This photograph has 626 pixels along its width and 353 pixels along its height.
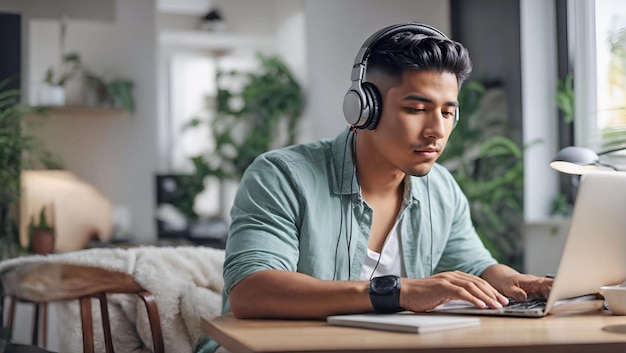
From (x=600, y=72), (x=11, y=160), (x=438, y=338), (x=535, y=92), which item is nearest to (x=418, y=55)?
(x=438, y=338)

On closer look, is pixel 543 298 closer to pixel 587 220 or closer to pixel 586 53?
pixel 587 220

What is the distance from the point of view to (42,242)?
11.8 ft

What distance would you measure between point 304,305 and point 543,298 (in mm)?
511

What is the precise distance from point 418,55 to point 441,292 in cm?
53

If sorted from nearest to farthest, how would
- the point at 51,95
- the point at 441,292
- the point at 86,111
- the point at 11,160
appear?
the point at 441,292
the point at 11,160
the point at 51,95
the point at 86,111

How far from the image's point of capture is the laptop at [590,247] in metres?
1.40

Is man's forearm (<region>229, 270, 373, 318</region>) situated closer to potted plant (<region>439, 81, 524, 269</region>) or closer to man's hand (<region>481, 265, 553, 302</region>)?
man's hand (<region>481, 265, 553, 302</region>)

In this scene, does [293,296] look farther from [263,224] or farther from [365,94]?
[365,94]

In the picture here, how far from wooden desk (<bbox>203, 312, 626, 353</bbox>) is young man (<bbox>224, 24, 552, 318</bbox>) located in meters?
0.11

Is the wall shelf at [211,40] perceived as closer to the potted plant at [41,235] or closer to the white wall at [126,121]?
the white wall at [126,121]

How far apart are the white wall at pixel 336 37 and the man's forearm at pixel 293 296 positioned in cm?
349

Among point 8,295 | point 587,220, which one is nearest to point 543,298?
point 587,220

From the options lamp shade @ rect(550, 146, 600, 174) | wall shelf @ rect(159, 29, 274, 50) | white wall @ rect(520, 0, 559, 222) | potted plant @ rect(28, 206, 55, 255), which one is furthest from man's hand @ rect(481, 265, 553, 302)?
wall shelf @ rect(159, 29, 274, 50)

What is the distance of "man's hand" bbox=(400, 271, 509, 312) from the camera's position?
4.35ft
